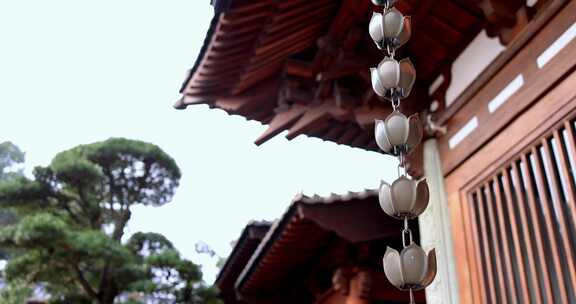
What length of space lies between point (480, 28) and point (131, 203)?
296 inches

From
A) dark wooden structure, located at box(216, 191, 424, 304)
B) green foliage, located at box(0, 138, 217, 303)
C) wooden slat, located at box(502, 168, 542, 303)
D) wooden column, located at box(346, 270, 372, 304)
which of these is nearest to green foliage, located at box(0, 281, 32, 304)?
green foliage, located at box(0, 138, 217, 303)

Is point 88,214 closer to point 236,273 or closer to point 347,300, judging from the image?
point 236,273

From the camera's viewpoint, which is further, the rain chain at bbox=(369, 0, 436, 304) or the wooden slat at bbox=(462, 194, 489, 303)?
the wooden slat at bbox=(462, 194, 489, 303)

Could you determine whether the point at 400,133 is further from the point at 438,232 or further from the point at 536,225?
the point at 438,232

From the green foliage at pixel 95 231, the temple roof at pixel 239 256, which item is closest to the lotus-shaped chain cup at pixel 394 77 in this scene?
the temple roof at pixel 239 256

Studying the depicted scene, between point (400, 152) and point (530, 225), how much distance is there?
1916mm

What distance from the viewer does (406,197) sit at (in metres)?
2.24

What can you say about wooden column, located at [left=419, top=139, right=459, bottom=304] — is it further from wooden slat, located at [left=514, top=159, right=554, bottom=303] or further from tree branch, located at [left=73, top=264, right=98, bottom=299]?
tree branch, located at [left=73, top=264, right=98, bottom=299]

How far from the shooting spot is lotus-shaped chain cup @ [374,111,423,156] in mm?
2369

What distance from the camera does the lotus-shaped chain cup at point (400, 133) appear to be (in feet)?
7.77

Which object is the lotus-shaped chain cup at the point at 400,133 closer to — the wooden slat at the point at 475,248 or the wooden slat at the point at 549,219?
the wooden slat at the point at 549,219

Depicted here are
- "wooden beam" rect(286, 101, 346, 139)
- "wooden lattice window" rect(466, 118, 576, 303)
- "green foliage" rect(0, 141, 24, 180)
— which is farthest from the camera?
"green foliage" rect(0, 141, 24, 180)

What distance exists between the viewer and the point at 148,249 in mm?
9977

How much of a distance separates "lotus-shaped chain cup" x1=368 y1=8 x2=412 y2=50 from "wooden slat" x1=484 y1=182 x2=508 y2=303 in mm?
2116
